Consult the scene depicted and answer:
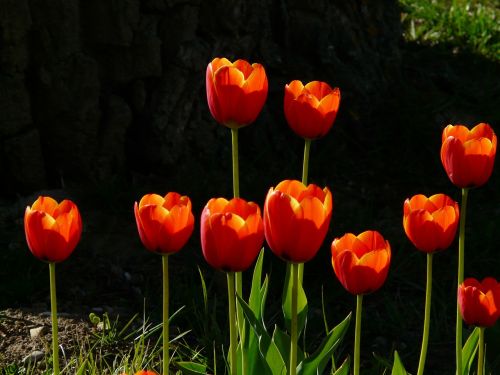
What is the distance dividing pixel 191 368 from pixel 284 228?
66 centimetres

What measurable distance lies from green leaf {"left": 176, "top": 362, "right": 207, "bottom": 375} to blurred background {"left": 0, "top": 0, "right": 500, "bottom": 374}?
0.69 meters

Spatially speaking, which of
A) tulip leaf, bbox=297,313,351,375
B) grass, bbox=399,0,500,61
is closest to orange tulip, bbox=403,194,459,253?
tulip leaf, bbox=297,313,351,375

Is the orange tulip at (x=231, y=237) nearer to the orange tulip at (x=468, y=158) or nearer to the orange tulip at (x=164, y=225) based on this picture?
the orange tulip at (x=164, y=225)

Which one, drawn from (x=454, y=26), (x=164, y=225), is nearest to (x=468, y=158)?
(x=164, y=225)

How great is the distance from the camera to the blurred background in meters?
3.54

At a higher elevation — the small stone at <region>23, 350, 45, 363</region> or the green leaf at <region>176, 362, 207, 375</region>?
the green leaf at <region>176, 362, 207, 375</region>

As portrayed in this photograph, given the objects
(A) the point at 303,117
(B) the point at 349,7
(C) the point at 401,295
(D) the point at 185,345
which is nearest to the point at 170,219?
(A) the point at 303,117

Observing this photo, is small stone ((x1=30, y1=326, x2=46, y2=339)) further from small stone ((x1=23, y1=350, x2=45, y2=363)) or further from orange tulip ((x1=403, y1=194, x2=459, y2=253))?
orange tulip ((x1=403, y1=194, x2=459, y2=253))

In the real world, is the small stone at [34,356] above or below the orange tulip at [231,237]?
below

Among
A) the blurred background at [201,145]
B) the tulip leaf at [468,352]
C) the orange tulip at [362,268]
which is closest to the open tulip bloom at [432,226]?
the orange tulip at [362,268]

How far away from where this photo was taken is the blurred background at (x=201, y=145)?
354 cm

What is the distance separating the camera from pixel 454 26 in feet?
19.6

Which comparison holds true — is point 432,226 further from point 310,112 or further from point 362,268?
point 310,112

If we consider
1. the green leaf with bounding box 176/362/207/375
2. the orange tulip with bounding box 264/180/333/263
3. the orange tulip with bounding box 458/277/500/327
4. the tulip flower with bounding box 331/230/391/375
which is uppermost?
the orange tulip with bounding box 264/180/333/263
